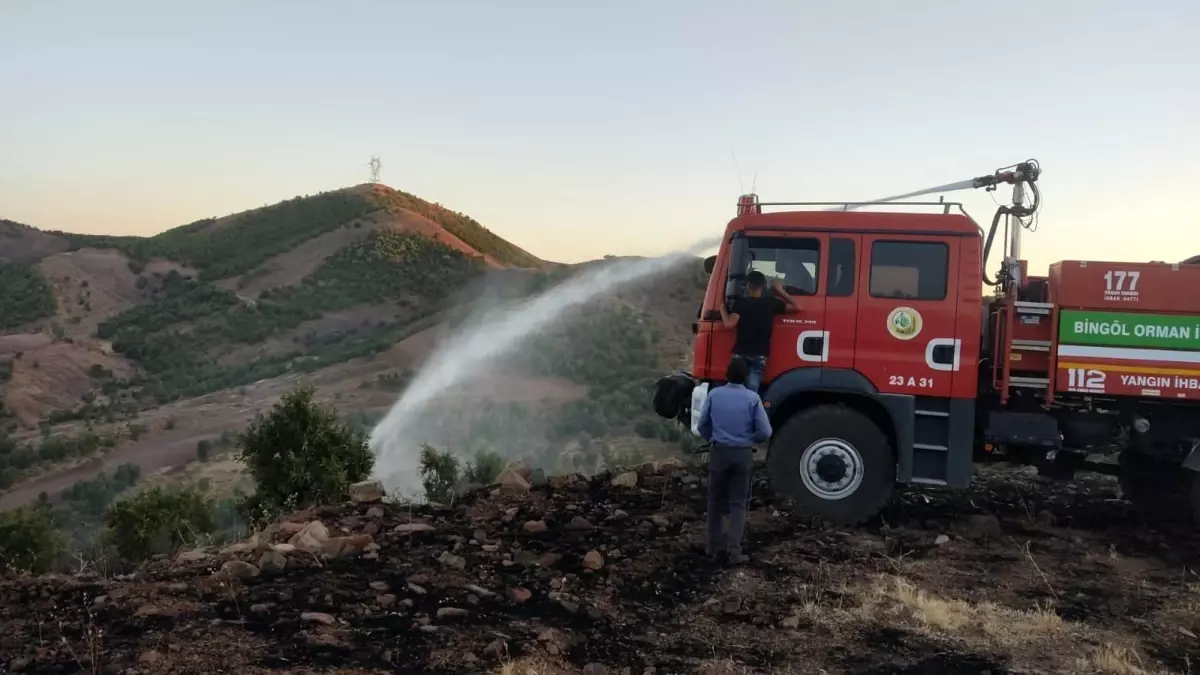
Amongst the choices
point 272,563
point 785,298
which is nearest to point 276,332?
point 272,563

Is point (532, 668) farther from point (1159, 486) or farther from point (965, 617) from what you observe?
point (1159, 486)

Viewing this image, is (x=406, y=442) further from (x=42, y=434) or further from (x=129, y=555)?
(x=42, y=434)

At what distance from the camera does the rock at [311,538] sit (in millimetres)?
6922

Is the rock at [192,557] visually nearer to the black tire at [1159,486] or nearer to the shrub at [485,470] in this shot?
the shrub at [485,470]

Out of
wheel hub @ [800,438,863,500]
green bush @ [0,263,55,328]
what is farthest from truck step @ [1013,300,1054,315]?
green bush @ [0,263,55,328]

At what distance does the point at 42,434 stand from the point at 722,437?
29936 mm

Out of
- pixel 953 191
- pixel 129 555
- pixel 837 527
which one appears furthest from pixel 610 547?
pixel 129 555

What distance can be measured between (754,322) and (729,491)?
1.63 metres

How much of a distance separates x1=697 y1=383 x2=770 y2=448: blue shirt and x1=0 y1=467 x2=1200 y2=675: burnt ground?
1.04 meters

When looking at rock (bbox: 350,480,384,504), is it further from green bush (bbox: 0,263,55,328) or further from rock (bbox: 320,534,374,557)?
green bush (bbox: 0,263,55,328)

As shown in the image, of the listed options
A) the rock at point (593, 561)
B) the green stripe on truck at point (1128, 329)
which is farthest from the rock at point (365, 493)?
the green stripe on truck at point (1128, 329)

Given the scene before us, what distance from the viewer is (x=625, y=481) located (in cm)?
968

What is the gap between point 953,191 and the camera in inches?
347

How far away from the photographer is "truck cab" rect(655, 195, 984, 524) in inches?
310
